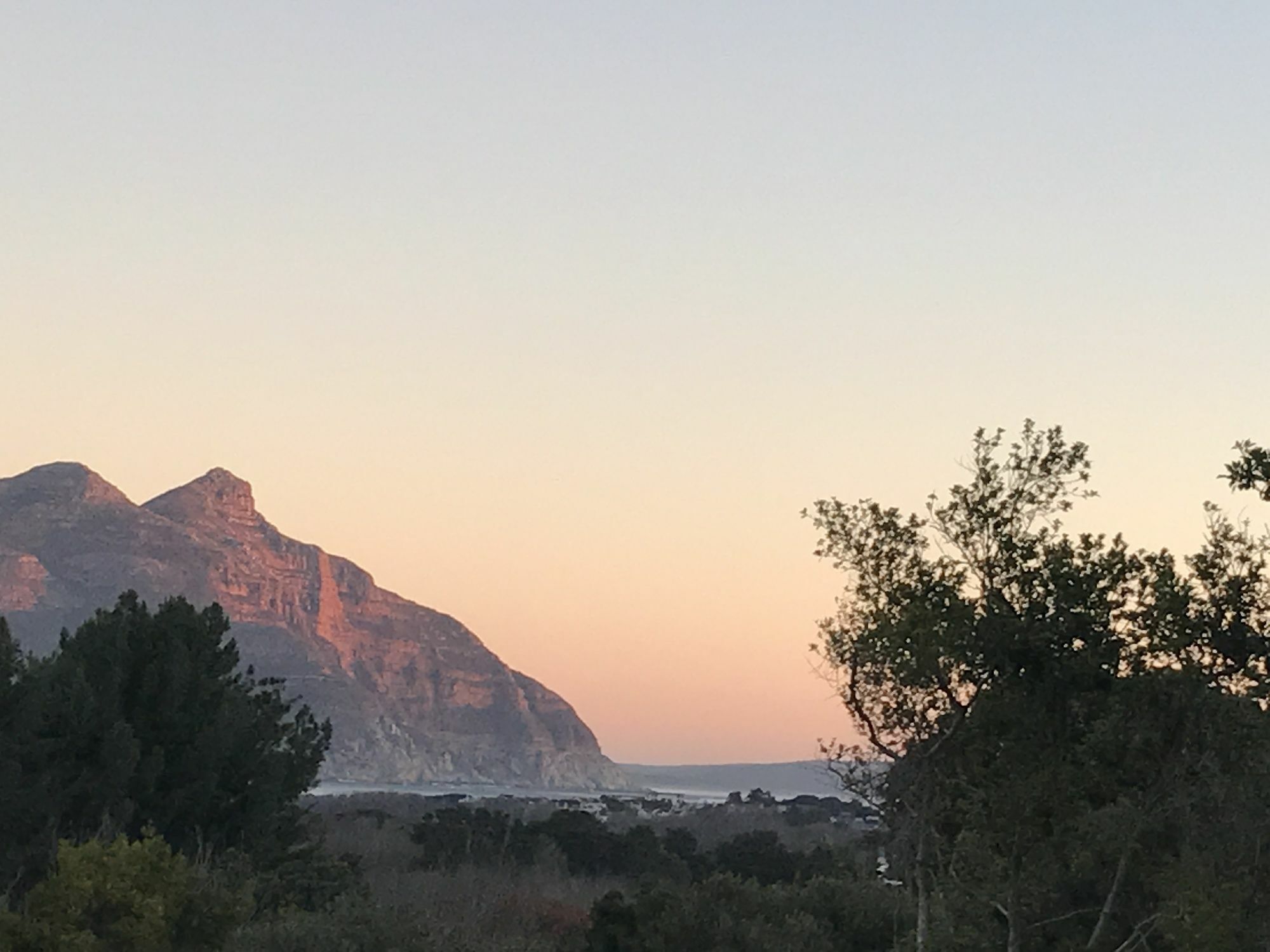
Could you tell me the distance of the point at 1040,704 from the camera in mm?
17047

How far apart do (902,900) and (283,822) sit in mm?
14648

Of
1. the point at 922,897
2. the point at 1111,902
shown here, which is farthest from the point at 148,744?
the point at 1111,902

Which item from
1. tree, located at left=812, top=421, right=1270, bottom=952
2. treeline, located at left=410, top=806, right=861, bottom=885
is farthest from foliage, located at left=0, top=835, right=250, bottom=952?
treeline, located at left=410, top=806, right=861, bottom=885

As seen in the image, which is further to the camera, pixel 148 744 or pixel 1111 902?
pixel 148 744

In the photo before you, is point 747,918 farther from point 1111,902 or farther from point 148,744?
point 1111,902

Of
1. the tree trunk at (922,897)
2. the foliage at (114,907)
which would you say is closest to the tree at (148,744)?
the foliage at (114,907)

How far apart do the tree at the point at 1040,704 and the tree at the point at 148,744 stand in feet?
48.1

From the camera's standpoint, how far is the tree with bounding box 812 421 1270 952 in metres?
16.2

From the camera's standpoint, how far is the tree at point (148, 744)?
28297 millimetres

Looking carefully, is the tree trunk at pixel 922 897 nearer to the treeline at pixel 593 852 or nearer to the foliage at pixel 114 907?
the foliage at pixel 114 907

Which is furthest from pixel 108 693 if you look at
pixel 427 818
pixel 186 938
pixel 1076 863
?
pixel 427 818

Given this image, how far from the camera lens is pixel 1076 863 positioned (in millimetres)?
16500

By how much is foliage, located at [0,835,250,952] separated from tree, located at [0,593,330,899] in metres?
7.91

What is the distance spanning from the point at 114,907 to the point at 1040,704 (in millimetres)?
10390
